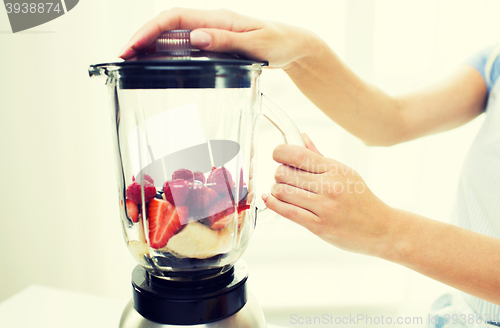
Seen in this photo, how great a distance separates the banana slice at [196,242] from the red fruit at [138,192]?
63 mm

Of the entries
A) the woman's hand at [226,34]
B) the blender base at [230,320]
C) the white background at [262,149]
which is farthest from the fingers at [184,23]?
the white background at [262,149]

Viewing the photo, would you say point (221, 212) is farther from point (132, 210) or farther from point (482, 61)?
point (482, 61)

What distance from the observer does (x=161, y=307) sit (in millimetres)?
435

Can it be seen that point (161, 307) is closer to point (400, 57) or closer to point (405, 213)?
point (405, 213)

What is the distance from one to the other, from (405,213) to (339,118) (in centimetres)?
33

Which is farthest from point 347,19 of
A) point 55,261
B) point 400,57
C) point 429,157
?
point 55,261

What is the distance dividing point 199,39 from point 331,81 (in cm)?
43

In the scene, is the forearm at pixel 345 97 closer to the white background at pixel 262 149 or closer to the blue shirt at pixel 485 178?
the blue shirt at pixel 485 178

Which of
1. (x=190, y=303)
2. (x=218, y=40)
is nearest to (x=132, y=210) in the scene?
(x=190, y=303)

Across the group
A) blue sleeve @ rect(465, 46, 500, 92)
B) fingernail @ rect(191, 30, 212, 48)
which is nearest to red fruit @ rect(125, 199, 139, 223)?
fingernail @ rect(191, 30, 212, 48)

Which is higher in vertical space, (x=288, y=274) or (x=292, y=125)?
(x=292, y=125)

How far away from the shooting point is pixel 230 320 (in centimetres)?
46

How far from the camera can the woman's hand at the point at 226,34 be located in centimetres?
45

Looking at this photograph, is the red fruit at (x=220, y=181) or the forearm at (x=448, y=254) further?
the forearm at (x=448, y=254)
